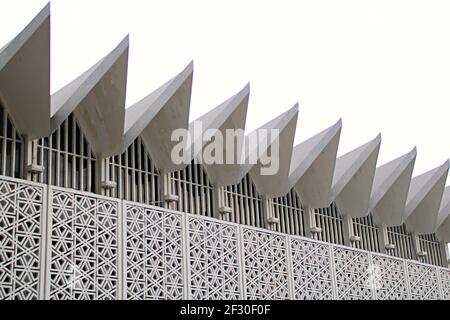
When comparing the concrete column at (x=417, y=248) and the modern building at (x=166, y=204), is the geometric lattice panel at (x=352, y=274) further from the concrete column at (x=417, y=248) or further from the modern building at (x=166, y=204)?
the concrete column at (x=417, y=248)

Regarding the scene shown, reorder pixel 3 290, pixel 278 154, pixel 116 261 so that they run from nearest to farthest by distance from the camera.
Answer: pixel 3 290 < pixel 116 261 < pixel 278 154

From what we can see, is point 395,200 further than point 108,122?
Yes

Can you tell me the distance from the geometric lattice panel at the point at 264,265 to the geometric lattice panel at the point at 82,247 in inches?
200

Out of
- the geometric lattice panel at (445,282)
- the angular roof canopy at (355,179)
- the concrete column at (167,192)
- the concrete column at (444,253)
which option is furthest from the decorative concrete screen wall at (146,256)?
the concrete column at (444,253)

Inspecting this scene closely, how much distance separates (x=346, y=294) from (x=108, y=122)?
1081cm

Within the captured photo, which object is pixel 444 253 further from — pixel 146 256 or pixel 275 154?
pixel 146 256

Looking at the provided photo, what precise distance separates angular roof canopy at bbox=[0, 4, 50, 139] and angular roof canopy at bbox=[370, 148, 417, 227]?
47.1ft

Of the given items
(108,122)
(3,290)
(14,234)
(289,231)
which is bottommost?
(3,290)

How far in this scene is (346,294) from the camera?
25172 millimetres

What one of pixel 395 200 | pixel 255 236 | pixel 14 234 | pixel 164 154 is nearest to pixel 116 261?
pixel 14 234

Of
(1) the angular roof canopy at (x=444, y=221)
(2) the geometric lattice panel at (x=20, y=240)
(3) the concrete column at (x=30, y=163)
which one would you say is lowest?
(2) the geometric lattice panel at (x=20, y=240)

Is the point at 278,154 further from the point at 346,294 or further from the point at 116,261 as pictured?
the point at 116,261

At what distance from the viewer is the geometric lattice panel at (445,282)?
99.1 feet

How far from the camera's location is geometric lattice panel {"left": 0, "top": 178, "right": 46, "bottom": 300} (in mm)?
16328
